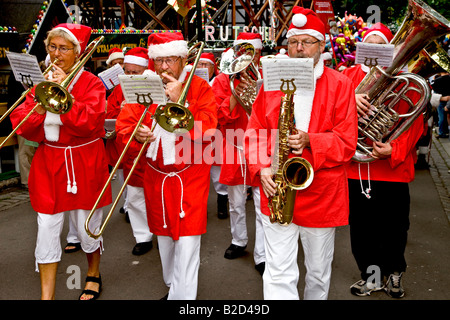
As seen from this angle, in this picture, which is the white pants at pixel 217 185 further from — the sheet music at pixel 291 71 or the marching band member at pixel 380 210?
the sheet music at pixel 291 71

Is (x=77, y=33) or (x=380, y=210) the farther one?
(x=380, y=210)

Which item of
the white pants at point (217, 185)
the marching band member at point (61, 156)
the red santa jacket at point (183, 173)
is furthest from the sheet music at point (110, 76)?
the white pants at point (217, 185)

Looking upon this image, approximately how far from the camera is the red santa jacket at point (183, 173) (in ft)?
11.1

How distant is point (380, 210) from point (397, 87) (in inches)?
41.0

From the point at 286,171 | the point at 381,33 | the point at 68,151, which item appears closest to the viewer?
the point at 286,171

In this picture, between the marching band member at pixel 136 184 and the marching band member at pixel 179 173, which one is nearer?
the marching band member at pixel 179 173

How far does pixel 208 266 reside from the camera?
4.58 metres

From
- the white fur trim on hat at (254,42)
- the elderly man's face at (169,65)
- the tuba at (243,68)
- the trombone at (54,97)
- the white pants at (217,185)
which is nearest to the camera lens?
the trombone at (54,97)

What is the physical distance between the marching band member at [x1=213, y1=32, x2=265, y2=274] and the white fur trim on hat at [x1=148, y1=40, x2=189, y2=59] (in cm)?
99

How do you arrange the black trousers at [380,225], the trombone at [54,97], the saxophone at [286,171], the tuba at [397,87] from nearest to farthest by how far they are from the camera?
the saxophone at [286,171], the trombone at [54,97], the tuba at [397,87], the black trousers at [380,225]

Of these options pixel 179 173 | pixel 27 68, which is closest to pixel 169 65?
pixel 179 173

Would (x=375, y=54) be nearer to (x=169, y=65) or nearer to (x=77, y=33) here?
(x=169, y=65)

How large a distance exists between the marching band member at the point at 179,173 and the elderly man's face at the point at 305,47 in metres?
0.80

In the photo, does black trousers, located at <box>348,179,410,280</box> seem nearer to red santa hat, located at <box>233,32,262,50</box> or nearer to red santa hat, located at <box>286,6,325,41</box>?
red santa hat, located at <box>286,6,325,41</box>
